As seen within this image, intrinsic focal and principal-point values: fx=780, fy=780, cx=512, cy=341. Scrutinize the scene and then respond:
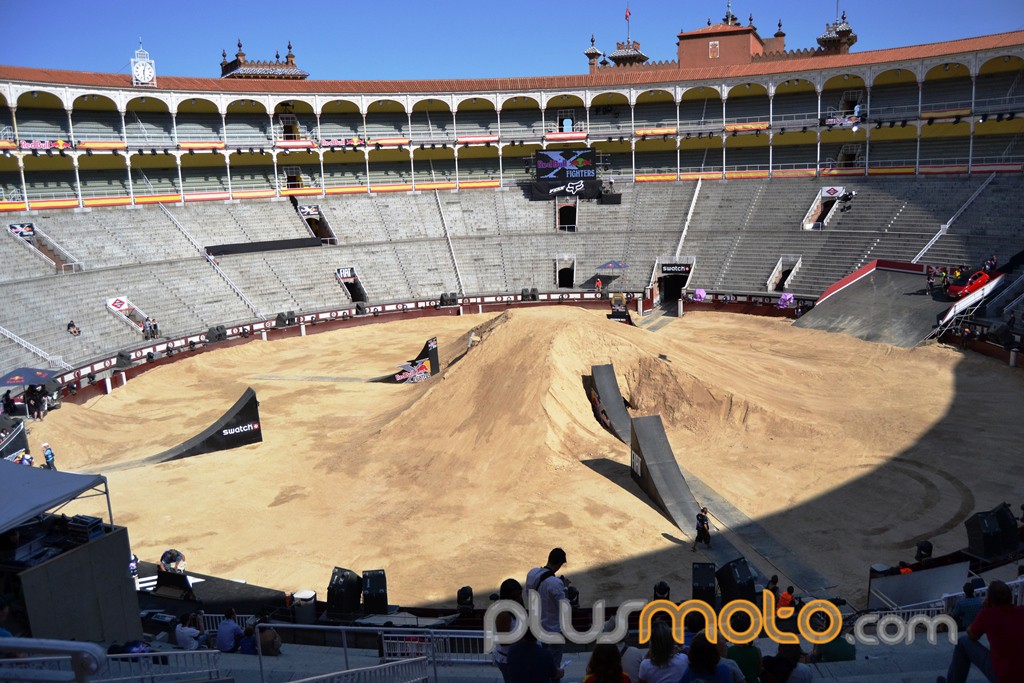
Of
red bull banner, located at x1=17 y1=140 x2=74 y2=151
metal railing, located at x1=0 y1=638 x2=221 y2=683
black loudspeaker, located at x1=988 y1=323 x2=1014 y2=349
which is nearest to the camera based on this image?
metal railing, located at x1=0 y1=638 x2=221 y2=683

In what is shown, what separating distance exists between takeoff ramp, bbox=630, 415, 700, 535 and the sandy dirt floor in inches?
17.8

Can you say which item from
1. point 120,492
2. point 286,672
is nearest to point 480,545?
point 286,672

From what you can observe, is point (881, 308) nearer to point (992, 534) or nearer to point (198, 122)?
point (992, 534)

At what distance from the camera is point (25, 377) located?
29.7 m

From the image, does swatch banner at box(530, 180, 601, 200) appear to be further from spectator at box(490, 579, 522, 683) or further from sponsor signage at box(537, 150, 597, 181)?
spectator at box(490, 579, 522, 683)

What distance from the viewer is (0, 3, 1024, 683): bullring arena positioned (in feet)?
58.1

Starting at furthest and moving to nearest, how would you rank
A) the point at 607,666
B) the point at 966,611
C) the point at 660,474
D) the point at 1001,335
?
the point at 1001,335, the point at 660,474, the point at 966,611, the point at 607,666

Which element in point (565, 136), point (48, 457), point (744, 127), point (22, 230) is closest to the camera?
point (48, 457)

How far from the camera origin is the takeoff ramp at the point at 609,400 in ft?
83.8

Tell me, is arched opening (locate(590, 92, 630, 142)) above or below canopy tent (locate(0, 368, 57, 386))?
above

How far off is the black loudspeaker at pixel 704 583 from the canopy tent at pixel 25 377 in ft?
86.1

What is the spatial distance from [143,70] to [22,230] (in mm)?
16025

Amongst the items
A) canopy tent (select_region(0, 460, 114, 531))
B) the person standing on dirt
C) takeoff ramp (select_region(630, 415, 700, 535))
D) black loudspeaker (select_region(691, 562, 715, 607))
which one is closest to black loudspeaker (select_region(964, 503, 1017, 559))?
the person standing on dirt

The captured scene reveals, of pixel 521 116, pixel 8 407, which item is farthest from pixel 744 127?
pixel 8 407
